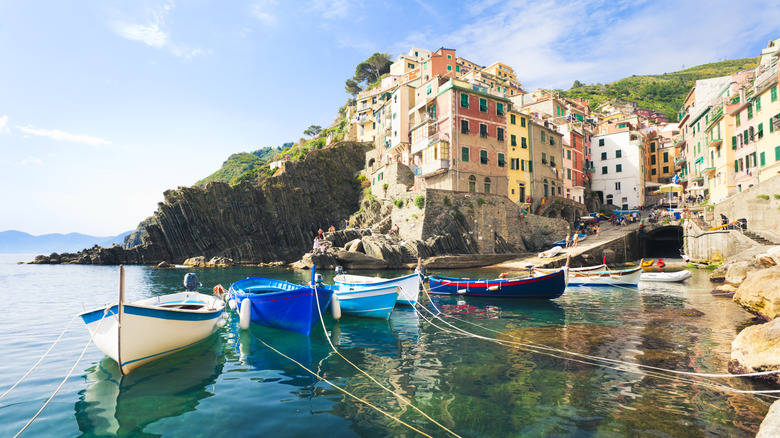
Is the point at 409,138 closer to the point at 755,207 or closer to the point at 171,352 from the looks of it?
the point at 755,207

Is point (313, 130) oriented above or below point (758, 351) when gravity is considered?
above

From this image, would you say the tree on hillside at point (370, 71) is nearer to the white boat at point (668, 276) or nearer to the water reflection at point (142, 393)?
the white boat at point (668, 276)

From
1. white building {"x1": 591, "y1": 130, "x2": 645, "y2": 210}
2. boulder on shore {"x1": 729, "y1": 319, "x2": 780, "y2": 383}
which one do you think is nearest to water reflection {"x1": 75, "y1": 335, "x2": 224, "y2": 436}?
boulder on shore {"x1": 729, "y1": 319, "x2": 780, "y2": 383}

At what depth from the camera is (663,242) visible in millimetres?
49250

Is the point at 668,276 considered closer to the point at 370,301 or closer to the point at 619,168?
the point at 370,301

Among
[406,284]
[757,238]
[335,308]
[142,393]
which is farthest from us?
[757,238]

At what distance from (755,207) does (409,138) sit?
3658 centimetres

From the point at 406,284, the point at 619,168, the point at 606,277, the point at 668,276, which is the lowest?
the point at 668,276

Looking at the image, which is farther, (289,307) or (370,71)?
(370,71)

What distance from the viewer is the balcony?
42209mm

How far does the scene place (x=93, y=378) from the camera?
8.79m

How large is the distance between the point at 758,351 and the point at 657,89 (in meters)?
158

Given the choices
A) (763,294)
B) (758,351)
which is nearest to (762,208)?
(763,294)

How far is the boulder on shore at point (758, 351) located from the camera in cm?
733
